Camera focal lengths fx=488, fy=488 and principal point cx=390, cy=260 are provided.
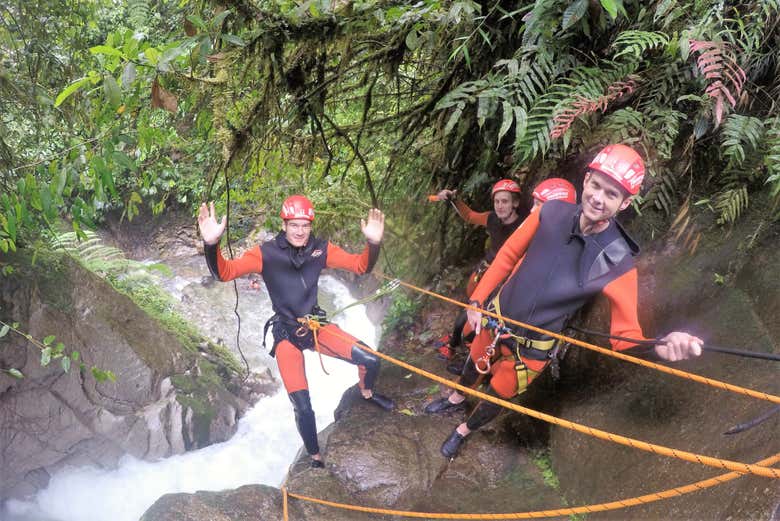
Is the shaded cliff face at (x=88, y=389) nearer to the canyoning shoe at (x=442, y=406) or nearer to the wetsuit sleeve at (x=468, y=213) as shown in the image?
the canyoning shoe at (x=442, y=406)

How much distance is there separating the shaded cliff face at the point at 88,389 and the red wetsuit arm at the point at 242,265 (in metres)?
3.20

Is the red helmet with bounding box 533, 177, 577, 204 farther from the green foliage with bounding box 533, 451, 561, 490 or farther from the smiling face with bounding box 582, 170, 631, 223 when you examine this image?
the green foliage with bounding box 533, 451, 561, 490

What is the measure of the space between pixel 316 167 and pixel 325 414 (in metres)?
3.73

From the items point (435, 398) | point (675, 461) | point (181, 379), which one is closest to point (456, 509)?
point (435, 398)

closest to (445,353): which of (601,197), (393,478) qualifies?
(393,478)

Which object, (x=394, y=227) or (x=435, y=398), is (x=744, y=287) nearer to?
(x=435, y=398)

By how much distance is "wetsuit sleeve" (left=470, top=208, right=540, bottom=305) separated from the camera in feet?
11.1

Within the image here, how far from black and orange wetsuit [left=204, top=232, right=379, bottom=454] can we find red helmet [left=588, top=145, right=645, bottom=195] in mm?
1929

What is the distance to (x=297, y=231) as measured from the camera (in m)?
3.97

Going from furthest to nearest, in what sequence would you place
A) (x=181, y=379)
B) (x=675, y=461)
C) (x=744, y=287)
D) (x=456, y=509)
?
(x=181, y=379), (x=456, y=509), (x=744, y=287), (x=675, y=461)

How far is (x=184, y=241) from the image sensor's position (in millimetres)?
12102

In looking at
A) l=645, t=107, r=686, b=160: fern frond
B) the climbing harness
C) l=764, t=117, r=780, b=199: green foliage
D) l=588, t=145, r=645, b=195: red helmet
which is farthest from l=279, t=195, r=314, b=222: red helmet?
l=764, t=117, r=780, b=199: green foliage

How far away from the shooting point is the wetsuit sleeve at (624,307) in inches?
116

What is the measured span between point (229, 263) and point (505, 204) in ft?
7.94
